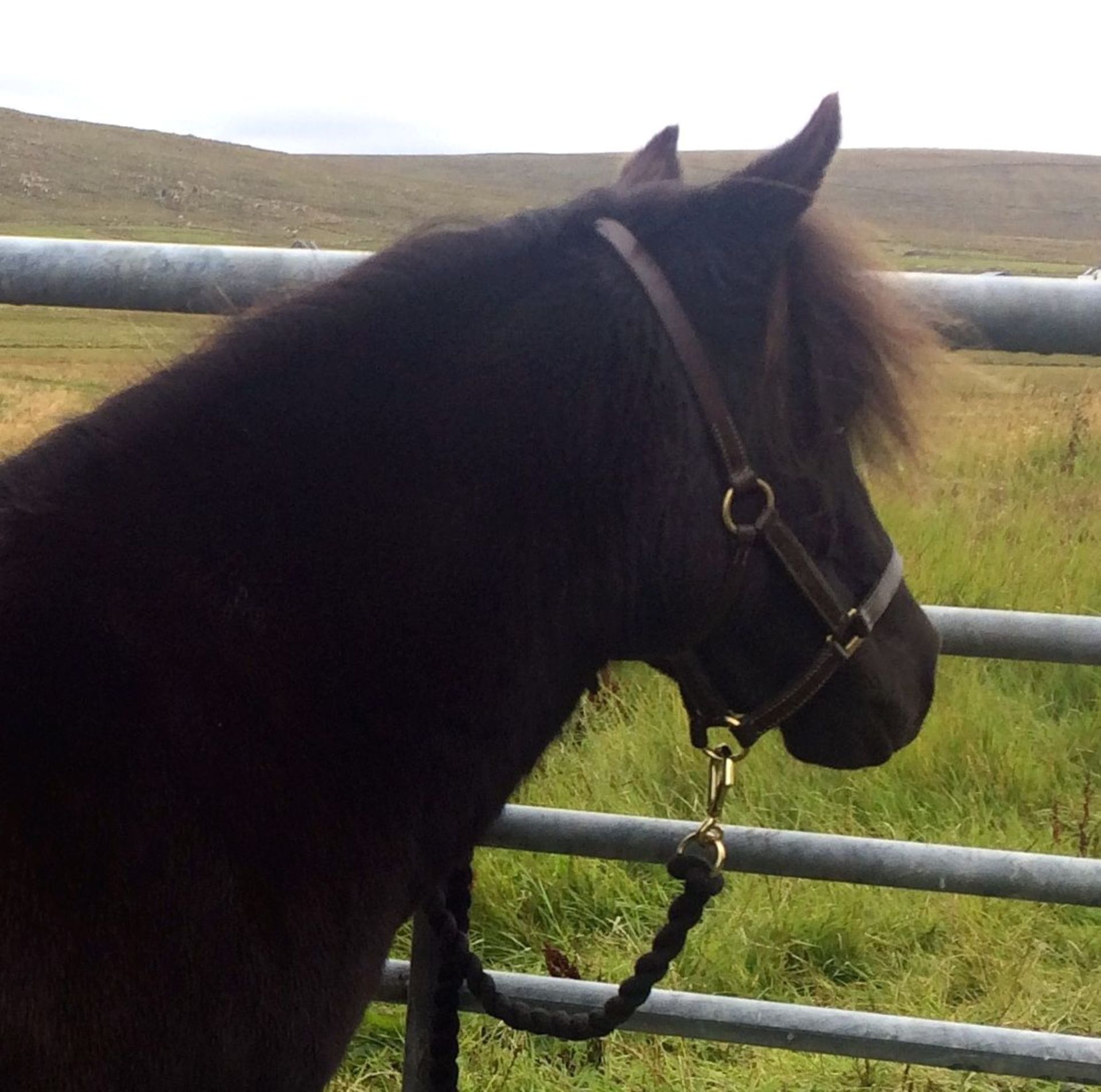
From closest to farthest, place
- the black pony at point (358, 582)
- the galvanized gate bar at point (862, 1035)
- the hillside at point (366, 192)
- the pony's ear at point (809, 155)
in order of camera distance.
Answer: the black pony at point (358, 582) → the pony's ear at point (809, 155) → the galvanized gate bar at point (862, 1035) → the hillside at point (366, 192)

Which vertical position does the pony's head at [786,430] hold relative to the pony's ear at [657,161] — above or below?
below

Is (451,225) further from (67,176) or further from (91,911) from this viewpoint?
(67,176)

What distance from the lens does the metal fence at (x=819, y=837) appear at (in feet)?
5.43

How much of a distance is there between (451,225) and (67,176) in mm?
77098

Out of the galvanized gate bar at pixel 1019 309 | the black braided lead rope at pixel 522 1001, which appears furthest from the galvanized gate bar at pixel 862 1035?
the galvanized gate bar at pixel 1019 309

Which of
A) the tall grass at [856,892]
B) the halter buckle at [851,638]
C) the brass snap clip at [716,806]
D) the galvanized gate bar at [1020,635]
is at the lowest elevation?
the tall grass at [856,892]

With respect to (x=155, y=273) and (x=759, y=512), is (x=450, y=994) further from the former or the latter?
(x=155, y=273)

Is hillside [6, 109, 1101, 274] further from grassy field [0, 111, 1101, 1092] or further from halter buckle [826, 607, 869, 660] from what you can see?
halter buckle [826, 607, 869, 660]

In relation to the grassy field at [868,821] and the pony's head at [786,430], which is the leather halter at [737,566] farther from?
the grassy field at [868,821]

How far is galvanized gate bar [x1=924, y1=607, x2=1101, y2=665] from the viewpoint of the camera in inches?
→ 69.3

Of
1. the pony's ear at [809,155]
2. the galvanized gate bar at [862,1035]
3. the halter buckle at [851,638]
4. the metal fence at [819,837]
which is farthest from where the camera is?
the galvanized gate bar at [862,1035]

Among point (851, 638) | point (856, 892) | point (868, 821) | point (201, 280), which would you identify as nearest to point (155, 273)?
point (201, 280)

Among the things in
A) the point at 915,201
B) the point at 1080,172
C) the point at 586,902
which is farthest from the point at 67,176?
the point at 586,902

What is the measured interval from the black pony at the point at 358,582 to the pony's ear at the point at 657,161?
230 mm
